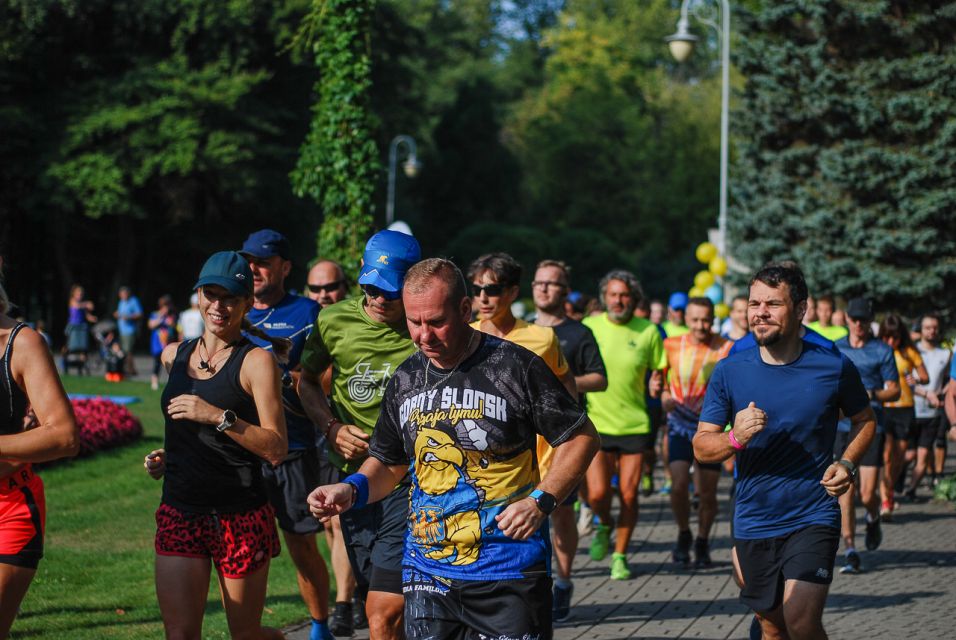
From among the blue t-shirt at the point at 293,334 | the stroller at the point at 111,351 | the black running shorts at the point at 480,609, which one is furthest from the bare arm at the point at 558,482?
the stroller at the point at 111,351

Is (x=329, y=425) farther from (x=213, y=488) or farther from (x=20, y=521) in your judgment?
(x=20, y=521)

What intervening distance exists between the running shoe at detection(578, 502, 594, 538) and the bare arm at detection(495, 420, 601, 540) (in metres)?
7.50

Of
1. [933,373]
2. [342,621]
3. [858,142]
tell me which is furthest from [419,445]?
[858,142]

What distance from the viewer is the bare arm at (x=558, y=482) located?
4180 mm

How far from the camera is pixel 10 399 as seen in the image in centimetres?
471

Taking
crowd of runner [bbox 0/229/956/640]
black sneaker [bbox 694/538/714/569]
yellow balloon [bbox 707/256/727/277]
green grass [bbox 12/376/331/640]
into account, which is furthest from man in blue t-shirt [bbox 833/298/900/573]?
yellow balloon [bbox 707/256/727/277]

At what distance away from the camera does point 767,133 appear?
31.2 m

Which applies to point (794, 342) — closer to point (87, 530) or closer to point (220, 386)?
point (220, 386)

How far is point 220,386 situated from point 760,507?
8.26ft

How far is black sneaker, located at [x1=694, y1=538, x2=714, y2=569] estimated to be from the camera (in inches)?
398

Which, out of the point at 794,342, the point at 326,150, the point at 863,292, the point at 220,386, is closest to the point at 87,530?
the point at 326,150

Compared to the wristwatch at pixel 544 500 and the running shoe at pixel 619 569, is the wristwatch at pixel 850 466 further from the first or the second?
the running shoe at pixel 619 569

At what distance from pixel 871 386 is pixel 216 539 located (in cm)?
780

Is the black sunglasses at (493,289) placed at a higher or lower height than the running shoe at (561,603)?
higher
